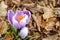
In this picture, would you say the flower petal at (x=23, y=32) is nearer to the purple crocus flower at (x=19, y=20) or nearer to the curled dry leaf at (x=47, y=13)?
the purple crocus flower at (x=19, y=20)

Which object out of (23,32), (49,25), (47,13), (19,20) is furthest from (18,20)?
(47,13)

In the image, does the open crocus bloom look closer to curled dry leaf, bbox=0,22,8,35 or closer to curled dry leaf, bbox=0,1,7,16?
curled dry leaf, bbox=0,22,8,35

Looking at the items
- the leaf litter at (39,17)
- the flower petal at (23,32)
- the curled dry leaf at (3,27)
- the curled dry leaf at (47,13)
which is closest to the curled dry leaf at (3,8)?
the leaf litter at (39,17)

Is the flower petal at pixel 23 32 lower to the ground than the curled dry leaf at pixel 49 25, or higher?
higher

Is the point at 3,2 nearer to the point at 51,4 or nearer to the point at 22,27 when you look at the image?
the point at 51,4

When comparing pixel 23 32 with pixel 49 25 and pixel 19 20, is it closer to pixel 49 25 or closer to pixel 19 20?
pixel 19 20

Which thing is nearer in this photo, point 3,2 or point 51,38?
point 51,38

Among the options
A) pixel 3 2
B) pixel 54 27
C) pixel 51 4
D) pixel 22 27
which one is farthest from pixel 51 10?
pixel 22 27

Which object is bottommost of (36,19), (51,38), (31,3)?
(51,38)

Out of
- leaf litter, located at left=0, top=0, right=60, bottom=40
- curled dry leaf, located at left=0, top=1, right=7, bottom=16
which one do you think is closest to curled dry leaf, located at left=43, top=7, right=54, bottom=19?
leaf litter, located at left=0, top=0, right=60, bottom=40

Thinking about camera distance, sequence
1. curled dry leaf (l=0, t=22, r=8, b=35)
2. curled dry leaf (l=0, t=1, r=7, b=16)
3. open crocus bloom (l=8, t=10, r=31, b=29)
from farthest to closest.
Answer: curled dry leaf (l=0, t=1, r=7, b=16)
curled dry leaf (l=0, t=22, r=8, b=35)
open crocus bloom (l=8, t=10, r=31, b=29)

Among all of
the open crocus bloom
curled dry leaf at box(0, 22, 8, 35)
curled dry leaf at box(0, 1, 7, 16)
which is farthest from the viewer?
curled dry leaf at box(0, 1, 7, 16)
